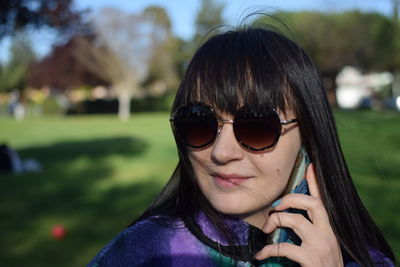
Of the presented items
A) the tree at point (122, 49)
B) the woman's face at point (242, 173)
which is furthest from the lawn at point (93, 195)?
the tree at point (122, 49)

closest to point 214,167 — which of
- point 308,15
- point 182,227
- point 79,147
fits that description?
point 182,227

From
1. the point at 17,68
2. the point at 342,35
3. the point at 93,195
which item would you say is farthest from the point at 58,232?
the point at 17,68

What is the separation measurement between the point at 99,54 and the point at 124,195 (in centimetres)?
3562

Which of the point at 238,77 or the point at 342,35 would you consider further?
the point at 342,35

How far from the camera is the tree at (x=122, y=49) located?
38250 mm

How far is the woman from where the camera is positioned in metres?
1.34

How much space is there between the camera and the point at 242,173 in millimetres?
1413

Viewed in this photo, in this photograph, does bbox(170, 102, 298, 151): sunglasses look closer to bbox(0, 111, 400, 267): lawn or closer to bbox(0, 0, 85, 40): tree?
bbox(0, 111, 400, 267): lawn

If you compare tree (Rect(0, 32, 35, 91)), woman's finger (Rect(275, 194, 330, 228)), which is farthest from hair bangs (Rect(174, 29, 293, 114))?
tree (Rect(0, 32, 35, 91))

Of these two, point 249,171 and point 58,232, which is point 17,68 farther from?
point 249,171

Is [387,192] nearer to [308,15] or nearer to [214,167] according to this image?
[214,167]

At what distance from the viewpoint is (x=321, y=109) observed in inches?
60.3

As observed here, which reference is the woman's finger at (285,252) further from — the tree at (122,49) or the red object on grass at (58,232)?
the tree at (122,49)

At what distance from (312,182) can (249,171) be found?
263 mm
